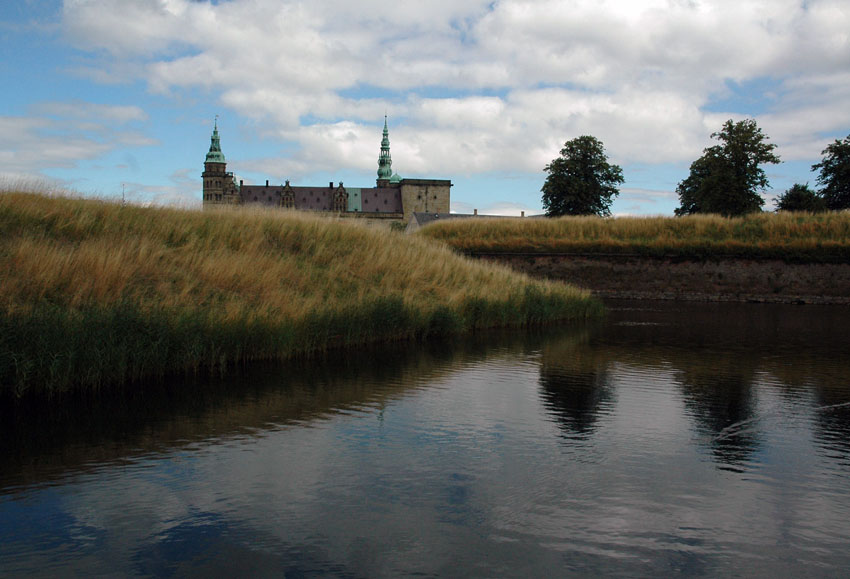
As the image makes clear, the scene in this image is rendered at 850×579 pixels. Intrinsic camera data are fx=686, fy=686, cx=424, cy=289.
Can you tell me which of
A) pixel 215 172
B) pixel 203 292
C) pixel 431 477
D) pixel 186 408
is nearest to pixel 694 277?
pixel 203 292

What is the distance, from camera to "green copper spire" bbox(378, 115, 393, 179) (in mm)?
135375

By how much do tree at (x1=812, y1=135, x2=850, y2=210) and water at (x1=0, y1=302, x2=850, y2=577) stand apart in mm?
52999

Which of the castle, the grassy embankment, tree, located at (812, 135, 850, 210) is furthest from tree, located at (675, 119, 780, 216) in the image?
the castle

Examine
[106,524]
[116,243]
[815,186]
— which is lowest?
[106,524]

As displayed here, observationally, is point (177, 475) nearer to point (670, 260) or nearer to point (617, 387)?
point (617, 387)

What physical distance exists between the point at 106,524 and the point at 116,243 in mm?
9628

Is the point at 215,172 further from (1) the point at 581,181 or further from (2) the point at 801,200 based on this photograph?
(2) the point at 801,200

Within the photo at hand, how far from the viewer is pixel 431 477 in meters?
5.84

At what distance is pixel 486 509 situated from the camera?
17.1 ft

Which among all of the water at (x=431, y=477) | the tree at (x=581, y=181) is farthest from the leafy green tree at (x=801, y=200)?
the water at (x=431, y=477)

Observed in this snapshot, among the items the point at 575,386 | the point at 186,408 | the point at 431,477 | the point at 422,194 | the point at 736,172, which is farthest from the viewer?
Answer: the point at 422,194

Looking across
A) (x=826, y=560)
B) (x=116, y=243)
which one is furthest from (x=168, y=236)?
(x=826, y=560)

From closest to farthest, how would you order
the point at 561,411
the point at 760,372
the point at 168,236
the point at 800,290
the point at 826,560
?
the point at 826,560
the point at 561,411
the point at 760,372
the point at 168,236
the point at 800,290

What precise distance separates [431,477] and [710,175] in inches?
1945
